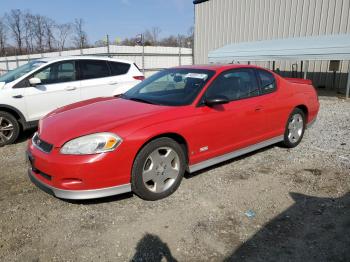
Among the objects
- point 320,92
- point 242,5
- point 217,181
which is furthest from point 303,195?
point 242,5

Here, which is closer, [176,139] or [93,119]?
[93,119]

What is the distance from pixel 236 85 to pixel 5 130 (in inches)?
172

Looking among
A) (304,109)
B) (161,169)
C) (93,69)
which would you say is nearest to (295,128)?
(304,109)

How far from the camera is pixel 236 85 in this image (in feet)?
14.3

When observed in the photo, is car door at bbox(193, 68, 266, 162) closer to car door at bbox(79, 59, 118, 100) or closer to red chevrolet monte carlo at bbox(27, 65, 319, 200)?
red chevrolet monte carlo at bbox(27, 65, 319, 200)

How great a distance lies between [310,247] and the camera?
272 cm

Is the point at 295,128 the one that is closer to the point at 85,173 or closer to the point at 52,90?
the point at 85,173

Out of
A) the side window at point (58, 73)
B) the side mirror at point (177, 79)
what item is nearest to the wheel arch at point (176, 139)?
the side mirror at point (177, 79)

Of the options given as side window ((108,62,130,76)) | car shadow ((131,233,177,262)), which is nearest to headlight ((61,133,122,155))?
car shadow ((131,233,177,262))

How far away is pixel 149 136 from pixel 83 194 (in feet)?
2.95

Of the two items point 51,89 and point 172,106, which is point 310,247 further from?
point 51,89

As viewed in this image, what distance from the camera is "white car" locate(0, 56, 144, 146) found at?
5.78 meters

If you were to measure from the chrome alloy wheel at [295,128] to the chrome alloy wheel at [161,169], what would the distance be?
2.57 m

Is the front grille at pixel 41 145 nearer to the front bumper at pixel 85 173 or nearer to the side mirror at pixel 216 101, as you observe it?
the front bumper at pixel 85 173
